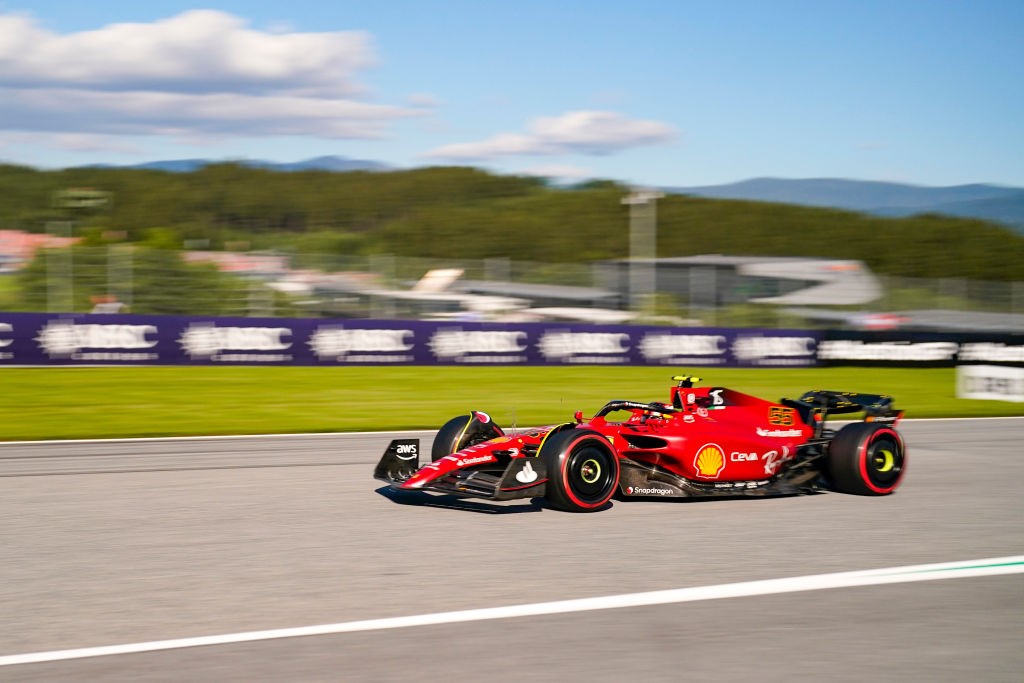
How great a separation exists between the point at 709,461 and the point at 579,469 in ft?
4.39

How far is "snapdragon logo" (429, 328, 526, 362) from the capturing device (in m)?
25.9

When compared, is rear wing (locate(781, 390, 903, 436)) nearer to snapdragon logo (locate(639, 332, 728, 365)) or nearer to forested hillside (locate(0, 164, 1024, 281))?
snapdragon logo (locate(639, 332, 728, 365))

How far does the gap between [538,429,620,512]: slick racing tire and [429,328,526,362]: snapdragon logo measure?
17029 millimetres

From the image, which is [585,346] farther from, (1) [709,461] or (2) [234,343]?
(1) [709,461]

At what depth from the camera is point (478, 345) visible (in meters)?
26.2

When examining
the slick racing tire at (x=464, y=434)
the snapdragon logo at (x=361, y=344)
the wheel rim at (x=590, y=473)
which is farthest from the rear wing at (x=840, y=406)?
the snapdragon logo at (x=361, y=344)

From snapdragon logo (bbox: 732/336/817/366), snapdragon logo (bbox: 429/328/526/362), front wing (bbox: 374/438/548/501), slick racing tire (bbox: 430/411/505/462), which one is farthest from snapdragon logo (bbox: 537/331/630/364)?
front wing (bbox: 374/438/548/501)

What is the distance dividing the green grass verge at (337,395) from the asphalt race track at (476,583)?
Answer: 19.4 ft

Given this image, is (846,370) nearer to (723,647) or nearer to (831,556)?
(831,556)

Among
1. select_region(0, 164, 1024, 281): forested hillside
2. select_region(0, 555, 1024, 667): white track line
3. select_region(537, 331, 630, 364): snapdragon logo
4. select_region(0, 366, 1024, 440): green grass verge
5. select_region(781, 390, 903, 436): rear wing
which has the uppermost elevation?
select_region(0, 164, 1024, 281): forested hillside

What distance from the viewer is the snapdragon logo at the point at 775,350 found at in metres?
29.3

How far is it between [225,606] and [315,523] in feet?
8.03

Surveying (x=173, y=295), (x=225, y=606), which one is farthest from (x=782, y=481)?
(x=173, y=295)

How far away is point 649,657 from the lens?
5.14 meters
